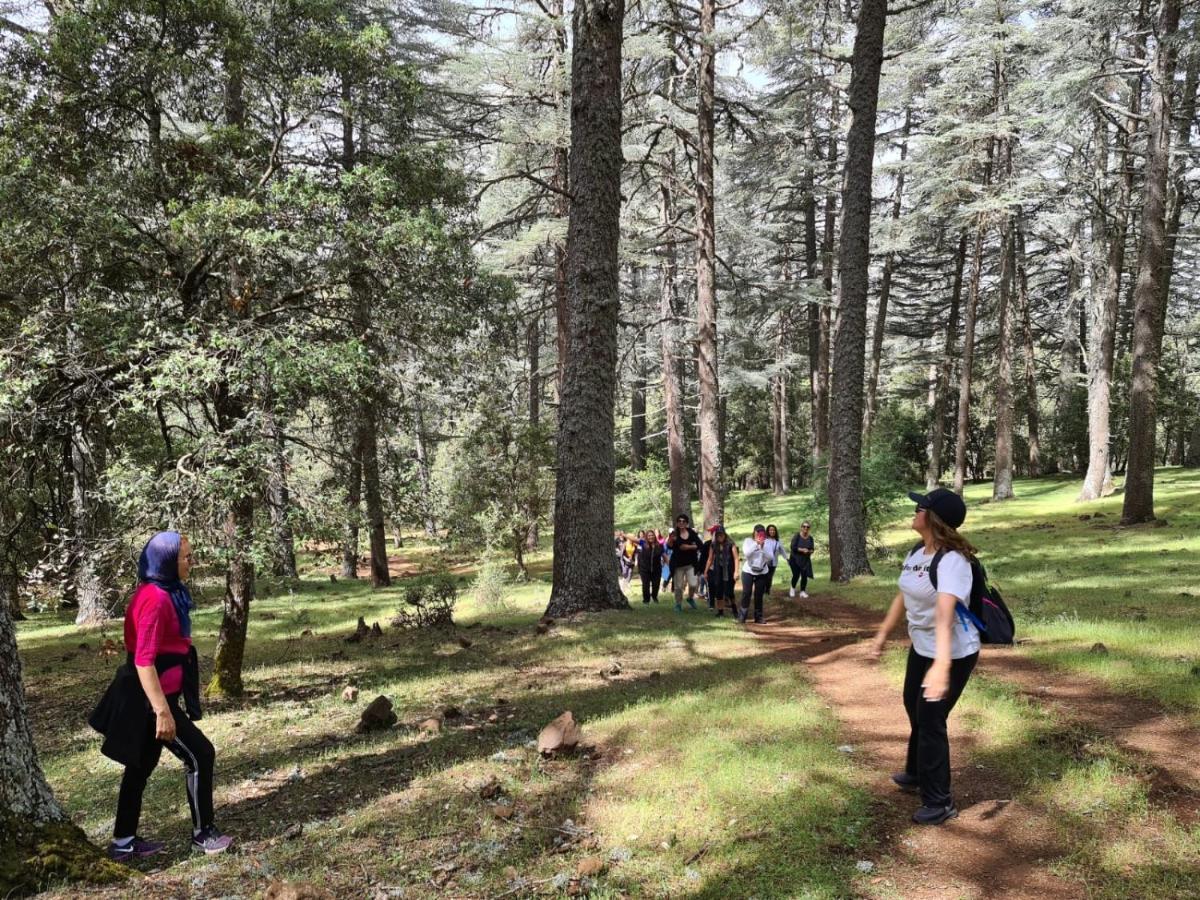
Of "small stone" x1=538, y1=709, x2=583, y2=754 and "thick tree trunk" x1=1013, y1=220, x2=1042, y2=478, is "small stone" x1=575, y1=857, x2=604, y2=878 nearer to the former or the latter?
"small stone" x1=538, y1=709, x2=583, y2=754

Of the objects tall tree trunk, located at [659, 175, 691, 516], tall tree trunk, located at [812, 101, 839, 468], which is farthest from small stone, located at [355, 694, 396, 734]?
tall tree trunk, located at [812, 101, 839, 468]

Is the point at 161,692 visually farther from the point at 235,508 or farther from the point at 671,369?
the point at 671,369

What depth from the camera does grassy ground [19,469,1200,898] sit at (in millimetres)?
3480

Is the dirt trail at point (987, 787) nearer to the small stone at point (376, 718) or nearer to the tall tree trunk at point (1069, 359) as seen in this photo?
the small stone at point (376, 718)

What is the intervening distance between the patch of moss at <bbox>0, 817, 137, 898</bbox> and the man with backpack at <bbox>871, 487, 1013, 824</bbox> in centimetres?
430


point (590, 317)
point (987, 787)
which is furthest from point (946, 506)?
point (590, 317)

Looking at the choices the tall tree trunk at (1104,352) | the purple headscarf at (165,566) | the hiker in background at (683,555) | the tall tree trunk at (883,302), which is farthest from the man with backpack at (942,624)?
the tall tree trunk at (883,302)

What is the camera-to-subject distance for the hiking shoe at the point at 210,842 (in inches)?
154

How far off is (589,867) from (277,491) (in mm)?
5391

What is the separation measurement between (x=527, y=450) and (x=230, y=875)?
1667 cm

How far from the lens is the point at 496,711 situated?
21.3 feet

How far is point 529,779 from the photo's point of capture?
475 cm

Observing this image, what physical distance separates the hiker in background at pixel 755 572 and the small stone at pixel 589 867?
25.8ft

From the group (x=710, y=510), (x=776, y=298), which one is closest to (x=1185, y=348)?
(x=776, y=298)
